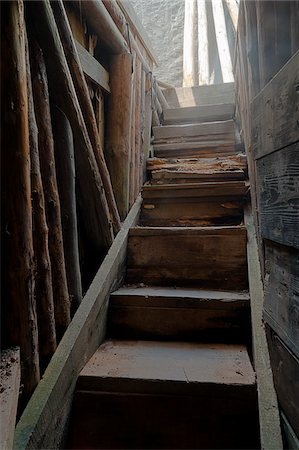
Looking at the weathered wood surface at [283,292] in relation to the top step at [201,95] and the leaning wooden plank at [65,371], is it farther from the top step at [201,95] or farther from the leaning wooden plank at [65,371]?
→ the top step at [201,95]

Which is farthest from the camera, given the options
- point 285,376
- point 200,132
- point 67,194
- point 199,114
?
point 199,114

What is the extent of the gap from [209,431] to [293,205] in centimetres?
89

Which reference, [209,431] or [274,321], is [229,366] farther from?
[274,321]

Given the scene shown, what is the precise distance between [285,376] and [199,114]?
3876 millimetres

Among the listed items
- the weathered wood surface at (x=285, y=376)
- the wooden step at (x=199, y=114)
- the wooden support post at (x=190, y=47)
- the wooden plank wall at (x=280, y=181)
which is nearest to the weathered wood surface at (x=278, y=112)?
the wooden plank wall at (x=280, y=181)

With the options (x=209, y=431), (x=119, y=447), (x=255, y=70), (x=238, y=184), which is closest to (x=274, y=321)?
(x=209, y=431)

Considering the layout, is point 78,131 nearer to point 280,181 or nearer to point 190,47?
point 280,181

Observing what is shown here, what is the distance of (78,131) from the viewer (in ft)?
5.26

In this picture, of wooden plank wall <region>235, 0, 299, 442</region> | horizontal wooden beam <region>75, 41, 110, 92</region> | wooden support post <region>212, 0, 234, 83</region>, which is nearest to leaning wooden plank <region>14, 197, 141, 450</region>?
wooden plank wall <region>235, 0, 299, 442</region>

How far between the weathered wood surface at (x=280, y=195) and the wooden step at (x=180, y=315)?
0.59 metres

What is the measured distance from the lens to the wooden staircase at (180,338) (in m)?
1.20

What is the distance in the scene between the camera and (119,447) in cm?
118

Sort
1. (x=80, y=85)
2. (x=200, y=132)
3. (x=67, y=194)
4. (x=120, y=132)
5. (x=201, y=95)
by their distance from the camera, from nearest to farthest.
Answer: (x=67, y=194) < (x=80, y=85) < (x=120, y=132) < (x=200, y=132) < (x=201, y=95)

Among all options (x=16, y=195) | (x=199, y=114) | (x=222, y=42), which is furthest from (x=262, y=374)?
(x=222, y=42)
